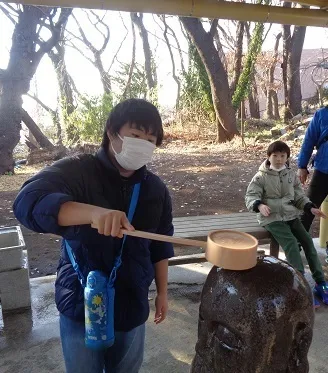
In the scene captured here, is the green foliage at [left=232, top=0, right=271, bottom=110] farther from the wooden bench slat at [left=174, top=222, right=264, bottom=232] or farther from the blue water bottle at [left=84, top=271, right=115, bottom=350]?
the blue water bottle at [left=84, top=271, right=115, bottom=350]

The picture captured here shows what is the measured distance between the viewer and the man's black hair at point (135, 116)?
1.48m

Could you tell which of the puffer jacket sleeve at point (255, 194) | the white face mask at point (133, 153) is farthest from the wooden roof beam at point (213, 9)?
the white face mask at point (133, 153)

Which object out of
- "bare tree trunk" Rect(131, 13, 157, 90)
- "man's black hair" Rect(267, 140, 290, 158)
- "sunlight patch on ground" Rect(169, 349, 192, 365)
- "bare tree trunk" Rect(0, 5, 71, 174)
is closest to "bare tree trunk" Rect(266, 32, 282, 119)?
"bare tree trunk" Rect(131, 13, 157, 90)

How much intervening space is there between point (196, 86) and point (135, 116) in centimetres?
1424

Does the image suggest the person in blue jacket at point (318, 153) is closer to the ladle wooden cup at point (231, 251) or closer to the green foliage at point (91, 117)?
the ladle wooden cup at point (231, 251)

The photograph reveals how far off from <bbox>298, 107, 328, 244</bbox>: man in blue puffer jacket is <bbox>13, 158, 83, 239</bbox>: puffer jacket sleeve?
9.76 ft

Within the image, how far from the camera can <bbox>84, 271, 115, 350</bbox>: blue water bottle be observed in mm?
1479

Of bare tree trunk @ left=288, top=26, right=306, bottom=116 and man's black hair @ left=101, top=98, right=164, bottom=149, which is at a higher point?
bare tree trunk @ left=288, top=26, right=306, bottom=116

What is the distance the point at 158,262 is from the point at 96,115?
1148cm

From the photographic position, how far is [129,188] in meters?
1.59

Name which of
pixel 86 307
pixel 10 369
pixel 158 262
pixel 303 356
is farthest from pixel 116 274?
pixel 10 369

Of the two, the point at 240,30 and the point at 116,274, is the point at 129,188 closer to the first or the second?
the point at 116,274

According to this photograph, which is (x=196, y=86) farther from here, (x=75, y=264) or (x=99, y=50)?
(x=75, y=264)

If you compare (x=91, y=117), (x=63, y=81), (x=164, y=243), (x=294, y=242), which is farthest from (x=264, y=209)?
(x=63, y=81)
